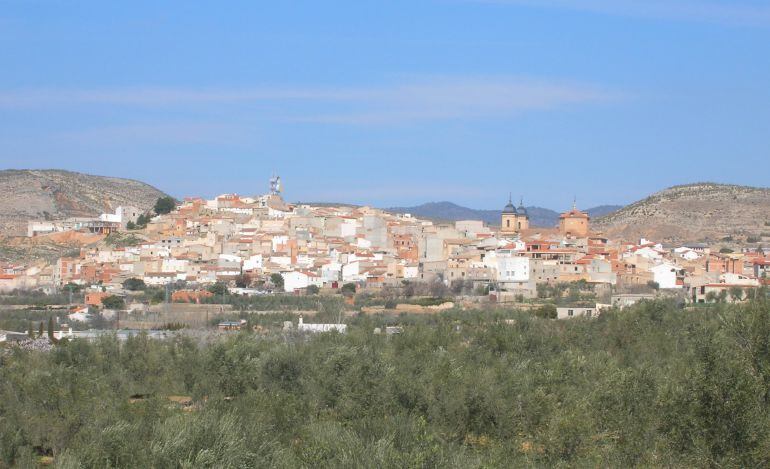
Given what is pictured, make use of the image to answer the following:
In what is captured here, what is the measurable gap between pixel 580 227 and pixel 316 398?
47.5 metres

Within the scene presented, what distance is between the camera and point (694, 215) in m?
81.8

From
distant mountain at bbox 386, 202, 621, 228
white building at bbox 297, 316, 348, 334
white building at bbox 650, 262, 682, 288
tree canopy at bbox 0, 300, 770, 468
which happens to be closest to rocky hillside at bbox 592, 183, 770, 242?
white building at bbox 650, 262, 682, 288

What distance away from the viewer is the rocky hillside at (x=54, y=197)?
88.2 metres

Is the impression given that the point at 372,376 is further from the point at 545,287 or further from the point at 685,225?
the point at 685,225

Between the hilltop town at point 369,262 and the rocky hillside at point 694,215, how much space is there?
262 inches

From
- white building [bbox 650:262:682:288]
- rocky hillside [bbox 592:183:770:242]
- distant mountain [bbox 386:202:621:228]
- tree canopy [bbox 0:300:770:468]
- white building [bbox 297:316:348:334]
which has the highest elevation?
distant mountain [bbox 386:202:621:228]

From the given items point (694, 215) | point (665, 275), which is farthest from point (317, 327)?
point (694, 215)

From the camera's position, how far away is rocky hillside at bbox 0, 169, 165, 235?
88.2 m

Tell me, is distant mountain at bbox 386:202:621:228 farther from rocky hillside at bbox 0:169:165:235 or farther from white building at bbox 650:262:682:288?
white building at bbox 650:262:682:288

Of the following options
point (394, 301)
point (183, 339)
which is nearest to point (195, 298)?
point (394, 301)

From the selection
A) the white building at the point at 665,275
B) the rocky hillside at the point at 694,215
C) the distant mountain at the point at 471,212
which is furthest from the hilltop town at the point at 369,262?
the distant mountain at the point at 471,212

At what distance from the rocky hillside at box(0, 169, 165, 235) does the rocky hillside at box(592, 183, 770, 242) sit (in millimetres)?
34504

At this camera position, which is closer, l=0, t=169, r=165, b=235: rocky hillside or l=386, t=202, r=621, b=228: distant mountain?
l=0, t=169, r=165, b=235: rocky hillside

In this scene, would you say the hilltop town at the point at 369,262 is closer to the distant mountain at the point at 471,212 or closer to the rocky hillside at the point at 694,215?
the rocky hillside at the point at 694,215
